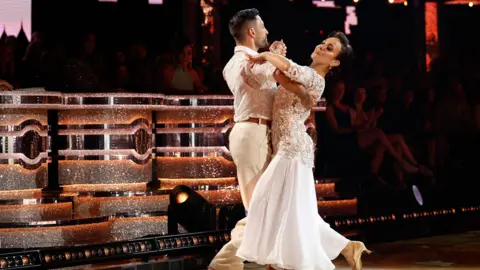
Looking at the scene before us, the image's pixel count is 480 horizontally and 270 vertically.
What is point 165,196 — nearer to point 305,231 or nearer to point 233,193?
point 233,193

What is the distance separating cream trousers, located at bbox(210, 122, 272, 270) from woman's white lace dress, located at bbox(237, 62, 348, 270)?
Answer: 11 centimetres

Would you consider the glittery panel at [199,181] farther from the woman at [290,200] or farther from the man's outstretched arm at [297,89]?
the man's outstretched arm at [297,89]

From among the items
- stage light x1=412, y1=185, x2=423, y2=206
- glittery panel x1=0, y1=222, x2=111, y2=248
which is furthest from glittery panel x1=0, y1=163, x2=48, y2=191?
stage light x1=412, y1=185, x2=423, y2=206

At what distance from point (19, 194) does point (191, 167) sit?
Result: 195 cm

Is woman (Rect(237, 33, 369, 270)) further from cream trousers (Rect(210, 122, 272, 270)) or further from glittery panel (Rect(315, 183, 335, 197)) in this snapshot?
glittery panel (Rect(315, 183, 335, 197))

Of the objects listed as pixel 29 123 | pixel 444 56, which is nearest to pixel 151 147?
pixel 29 123

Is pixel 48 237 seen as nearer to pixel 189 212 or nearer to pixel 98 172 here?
pixel 189 212

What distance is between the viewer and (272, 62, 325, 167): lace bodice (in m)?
7.39

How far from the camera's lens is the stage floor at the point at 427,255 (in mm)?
8867

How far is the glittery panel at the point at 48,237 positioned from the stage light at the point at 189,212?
596 millimetres

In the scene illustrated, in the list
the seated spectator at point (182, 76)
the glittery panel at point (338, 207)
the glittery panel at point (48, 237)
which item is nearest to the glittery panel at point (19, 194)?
the glittery panel at point (48, 237)

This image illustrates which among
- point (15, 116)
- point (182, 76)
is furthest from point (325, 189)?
point (15, 116)

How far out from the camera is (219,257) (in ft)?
25.0

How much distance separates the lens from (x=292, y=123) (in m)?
7.44
